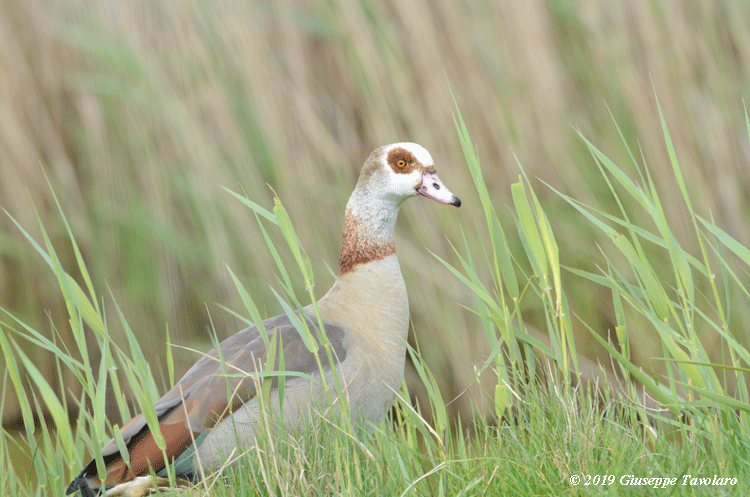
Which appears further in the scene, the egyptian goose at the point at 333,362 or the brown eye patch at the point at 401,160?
the brown eye patch at the point at 401,160

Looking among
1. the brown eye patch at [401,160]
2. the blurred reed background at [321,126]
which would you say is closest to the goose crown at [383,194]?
the brown eye patch at [401,160]

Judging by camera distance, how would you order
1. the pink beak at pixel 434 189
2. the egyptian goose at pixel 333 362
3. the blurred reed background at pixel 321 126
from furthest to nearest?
the blurred reed background at pixel 321 126 → the pink beak at pixel 434 189 → the egyptian goose at pixel 333 362

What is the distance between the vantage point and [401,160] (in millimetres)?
2707

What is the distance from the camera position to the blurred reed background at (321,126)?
305 cm

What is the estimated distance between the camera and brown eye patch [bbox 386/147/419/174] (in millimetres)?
2693

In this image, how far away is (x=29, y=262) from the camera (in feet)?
11.3

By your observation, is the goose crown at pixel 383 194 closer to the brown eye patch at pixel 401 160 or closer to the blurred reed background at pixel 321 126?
the brown eye patch at pixel 401 160

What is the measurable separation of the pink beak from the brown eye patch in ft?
0.19

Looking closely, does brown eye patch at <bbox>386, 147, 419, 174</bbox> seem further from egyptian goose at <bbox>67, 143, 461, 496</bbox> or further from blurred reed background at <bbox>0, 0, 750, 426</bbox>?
blurred reed background at <bbox>0, 0, 750, 426</bbox>

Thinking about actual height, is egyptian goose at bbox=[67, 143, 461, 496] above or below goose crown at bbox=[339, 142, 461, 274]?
below

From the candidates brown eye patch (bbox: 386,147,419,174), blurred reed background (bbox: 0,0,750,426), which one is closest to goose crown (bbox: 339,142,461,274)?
brown eye patch (bbox: 386,147,419,174)

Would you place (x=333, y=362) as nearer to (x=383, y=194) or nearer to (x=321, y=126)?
(x=383, y=194)

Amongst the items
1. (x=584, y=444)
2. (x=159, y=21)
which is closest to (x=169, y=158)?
(x=159, y=21)

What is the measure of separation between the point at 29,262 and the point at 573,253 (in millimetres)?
2358
